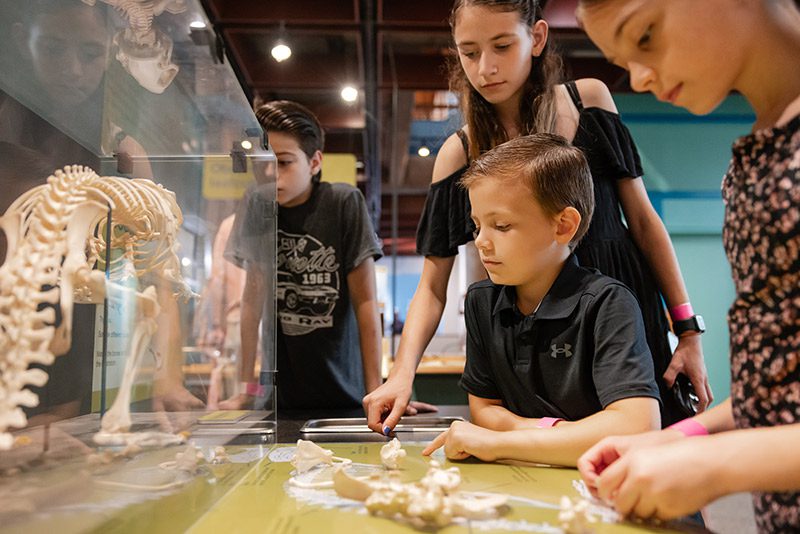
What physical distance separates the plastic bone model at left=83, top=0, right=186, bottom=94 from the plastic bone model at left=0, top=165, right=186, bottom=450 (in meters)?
0.13

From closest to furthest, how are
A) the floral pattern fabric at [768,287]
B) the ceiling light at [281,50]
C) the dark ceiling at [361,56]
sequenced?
the floral pattern fabric at [768,287] → the dark ceiling at [361,56] → the ceiling light at [281,50]

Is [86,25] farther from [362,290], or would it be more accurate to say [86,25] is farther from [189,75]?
[362,290]

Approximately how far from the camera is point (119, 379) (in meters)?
0.58

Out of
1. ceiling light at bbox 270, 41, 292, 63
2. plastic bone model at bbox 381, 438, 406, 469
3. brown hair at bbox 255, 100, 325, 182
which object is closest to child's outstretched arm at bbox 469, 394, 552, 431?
plastic bone model at bbox 381, 438, 406, 469

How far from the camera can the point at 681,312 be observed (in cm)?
118

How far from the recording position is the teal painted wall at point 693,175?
15.5ft

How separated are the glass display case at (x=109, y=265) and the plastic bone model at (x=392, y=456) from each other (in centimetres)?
20

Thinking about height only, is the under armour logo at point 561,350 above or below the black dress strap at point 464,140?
below

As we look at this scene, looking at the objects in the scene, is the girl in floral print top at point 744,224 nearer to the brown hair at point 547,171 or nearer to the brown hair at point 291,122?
the brown hair at point 547,171

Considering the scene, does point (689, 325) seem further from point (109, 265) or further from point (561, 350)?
point (109, 265)

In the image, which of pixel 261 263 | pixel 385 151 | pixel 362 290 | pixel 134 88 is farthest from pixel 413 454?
pixel 385 151

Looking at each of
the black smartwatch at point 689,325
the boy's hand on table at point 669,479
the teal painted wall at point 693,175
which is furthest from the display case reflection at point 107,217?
the teal painted wall at point 693,175

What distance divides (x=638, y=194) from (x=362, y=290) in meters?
0.88

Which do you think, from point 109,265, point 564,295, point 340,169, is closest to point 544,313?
point 564,295
